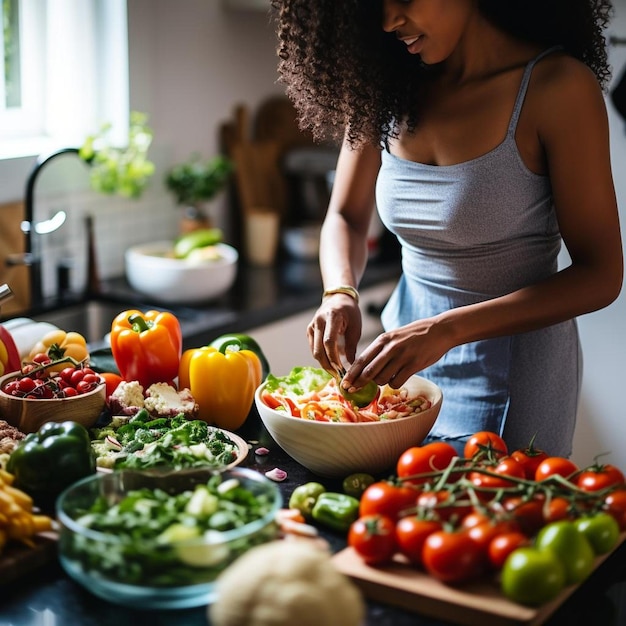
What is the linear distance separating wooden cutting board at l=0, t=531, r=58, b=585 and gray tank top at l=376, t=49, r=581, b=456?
2.69 ft

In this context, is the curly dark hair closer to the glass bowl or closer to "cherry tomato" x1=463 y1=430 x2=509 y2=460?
"cherry tomato" x1=463 y1=430 x2=509 y2=460

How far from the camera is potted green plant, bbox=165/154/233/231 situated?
3.23 meters

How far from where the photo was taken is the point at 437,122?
1.79 meters

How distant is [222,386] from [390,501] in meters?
0.55

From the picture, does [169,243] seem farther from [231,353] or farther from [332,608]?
[332,608]

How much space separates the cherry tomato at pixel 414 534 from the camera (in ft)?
3.85

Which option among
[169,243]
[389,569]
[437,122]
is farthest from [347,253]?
[169,243]

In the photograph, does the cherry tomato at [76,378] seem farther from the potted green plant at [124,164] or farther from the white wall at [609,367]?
the white wall at [609,367]

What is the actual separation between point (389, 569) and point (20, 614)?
44 centimetres

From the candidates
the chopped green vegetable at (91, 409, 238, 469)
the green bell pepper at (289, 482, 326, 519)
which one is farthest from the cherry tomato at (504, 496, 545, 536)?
the chopped green vegetable at (91, 409, 238, 469)

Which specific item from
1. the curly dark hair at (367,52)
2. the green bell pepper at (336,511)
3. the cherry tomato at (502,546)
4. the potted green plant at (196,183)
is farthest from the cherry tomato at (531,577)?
the potted green plant at (196,183)

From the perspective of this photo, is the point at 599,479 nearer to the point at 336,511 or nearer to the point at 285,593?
the point at 336,511

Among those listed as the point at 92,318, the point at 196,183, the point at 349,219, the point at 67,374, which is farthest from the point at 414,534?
the point at 196,183

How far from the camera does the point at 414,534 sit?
117cm
